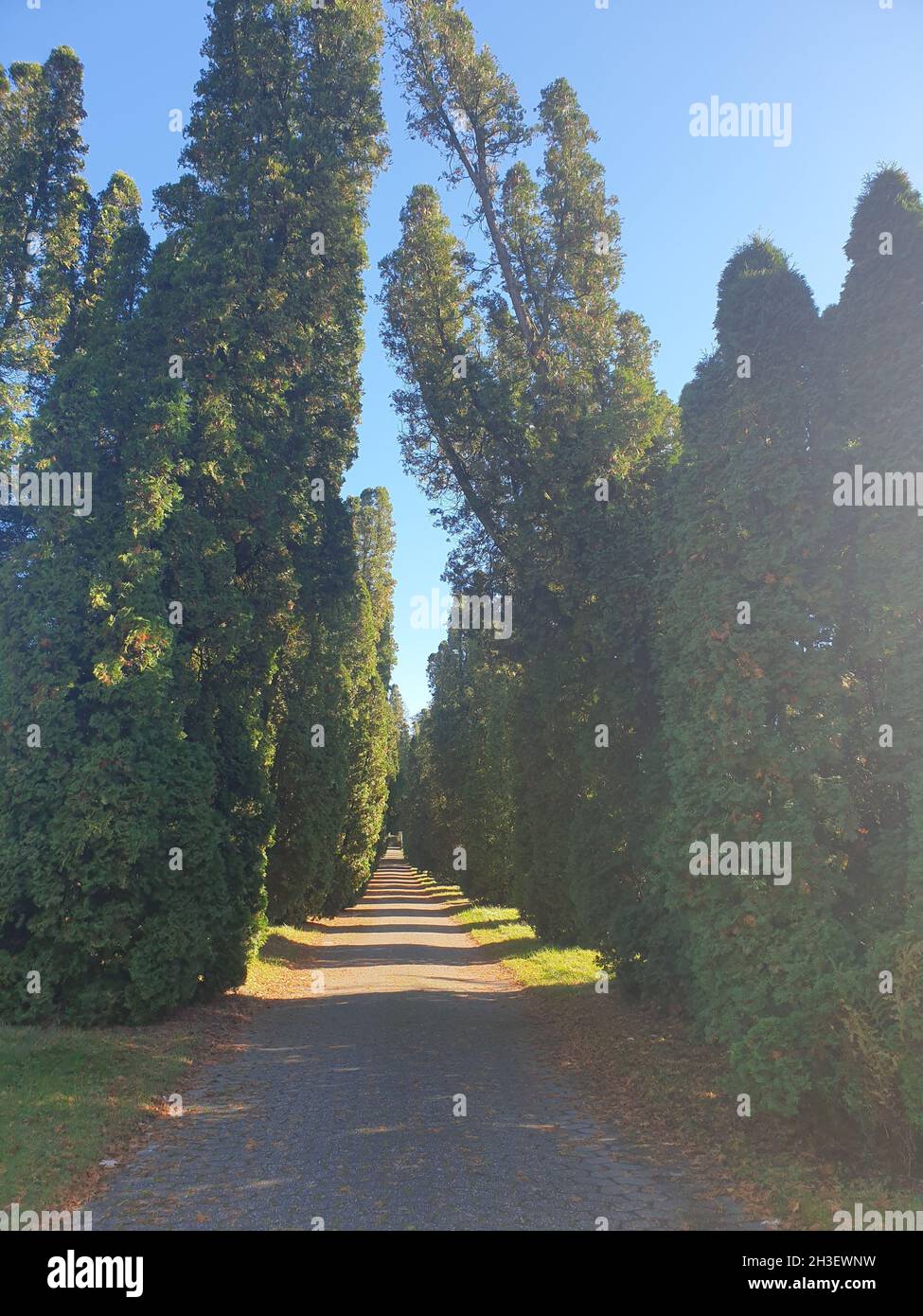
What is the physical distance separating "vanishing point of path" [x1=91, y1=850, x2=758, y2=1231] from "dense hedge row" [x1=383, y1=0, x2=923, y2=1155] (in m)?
1.53

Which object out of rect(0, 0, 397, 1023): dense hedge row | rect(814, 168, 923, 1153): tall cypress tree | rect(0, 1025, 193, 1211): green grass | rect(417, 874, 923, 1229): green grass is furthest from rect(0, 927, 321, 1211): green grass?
rect(814, 168, 923, 1153): tall cypress tree


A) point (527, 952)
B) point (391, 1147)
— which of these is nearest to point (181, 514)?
point (391, 1147)

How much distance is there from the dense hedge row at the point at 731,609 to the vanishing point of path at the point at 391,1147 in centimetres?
153

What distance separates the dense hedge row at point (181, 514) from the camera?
10.5 metres

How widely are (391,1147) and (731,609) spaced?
5178 mm

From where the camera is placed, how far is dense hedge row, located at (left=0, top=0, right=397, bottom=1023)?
1045 cm

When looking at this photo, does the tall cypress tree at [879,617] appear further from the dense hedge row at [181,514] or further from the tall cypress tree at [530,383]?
the dense hedge row at [181,514]

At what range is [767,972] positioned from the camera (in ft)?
22.2

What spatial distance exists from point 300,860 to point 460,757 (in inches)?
721

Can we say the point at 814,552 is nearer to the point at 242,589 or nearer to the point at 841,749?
the point at 841,749

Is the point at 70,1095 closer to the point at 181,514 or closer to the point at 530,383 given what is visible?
the point at 181,514

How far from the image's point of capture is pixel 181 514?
12.4 metres
